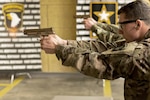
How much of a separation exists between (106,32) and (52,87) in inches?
145

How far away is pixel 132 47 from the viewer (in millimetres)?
1631

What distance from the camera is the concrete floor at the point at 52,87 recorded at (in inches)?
233

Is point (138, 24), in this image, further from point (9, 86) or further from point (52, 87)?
point (9, 86)

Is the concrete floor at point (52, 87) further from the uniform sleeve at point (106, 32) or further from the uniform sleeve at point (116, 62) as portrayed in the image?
the uniform sleeve at point (116, 62)

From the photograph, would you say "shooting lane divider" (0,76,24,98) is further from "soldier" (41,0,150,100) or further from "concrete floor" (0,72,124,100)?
"soldier" (41,0,150,100)

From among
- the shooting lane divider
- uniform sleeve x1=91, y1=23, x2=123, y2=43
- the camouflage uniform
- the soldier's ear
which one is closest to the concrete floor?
the shooting lane divider

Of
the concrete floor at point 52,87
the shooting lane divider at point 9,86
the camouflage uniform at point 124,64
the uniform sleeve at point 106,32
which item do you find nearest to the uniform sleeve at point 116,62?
the camouflage uniform at point 124,64

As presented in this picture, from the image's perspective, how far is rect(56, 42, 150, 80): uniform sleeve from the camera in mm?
1572

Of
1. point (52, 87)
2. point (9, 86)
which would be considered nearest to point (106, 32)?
point (52, 87)

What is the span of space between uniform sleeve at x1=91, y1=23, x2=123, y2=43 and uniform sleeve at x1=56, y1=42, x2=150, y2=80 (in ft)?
4.22

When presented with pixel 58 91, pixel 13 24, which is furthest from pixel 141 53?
pixel 13 24

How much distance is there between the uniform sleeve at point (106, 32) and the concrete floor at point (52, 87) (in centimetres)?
243

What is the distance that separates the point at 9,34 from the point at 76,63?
5.76 m

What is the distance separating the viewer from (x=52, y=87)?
21.7ft
